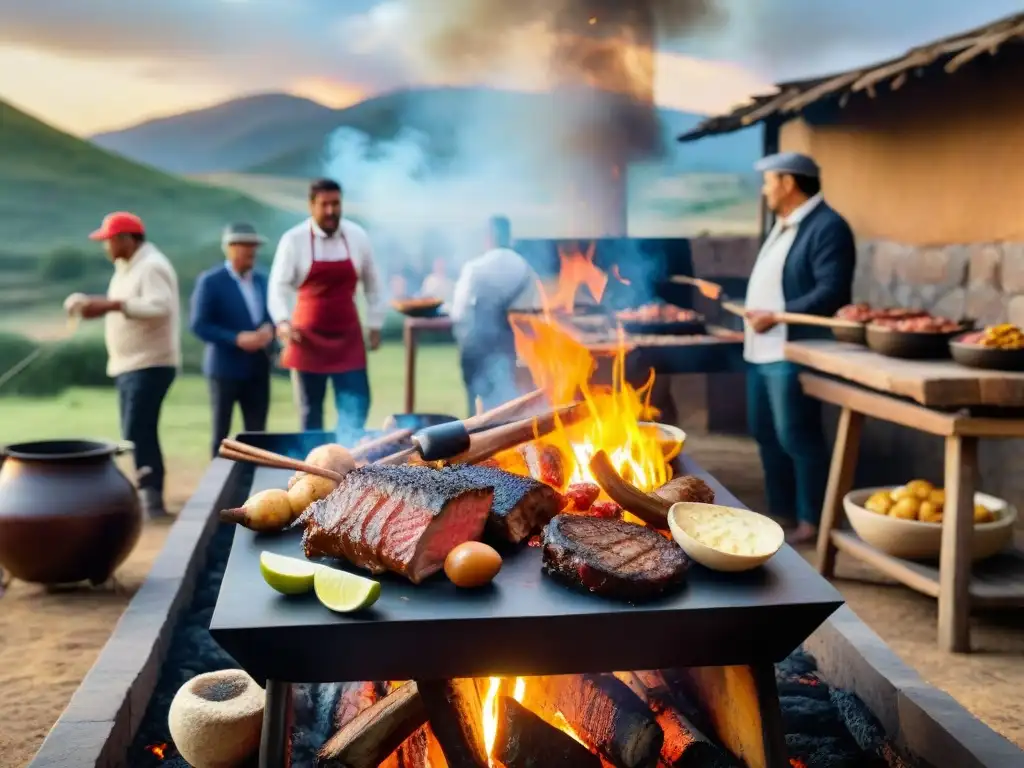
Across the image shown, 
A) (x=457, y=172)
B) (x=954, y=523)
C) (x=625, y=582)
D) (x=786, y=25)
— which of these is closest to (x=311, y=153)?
(x=457, y=172)

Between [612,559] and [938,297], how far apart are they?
543cm

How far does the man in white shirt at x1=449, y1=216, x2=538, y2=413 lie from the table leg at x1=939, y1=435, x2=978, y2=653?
4178mm

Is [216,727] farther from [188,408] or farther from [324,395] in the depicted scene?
[188,408]

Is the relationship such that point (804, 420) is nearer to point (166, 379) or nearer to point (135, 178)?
point (166, 379)

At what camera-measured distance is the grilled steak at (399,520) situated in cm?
239

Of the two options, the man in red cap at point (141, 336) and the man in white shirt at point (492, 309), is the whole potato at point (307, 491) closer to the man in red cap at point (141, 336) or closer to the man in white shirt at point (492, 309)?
the man in red cap at point (141, 336)

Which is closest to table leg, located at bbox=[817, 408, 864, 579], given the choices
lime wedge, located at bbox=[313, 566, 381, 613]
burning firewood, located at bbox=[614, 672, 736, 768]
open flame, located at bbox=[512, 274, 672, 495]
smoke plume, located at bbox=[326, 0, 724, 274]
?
open flame, located at bbox=[512, 274, 672, 495]

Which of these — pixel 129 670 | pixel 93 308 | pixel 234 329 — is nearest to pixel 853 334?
pixel 129 670

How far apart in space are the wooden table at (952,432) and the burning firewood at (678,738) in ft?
6.40

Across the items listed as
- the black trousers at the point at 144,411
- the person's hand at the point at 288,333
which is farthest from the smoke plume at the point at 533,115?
the black trousers at the point at 144,411

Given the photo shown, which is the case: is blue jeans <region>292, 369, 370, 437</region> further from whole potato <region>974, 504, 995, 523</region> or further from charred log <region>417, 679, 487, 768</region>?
charred log <region>417, 679, 487, 768</region>

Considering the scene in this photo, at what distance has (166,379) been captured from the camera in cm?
705

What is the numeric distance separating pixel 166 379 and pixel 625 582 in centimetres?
560

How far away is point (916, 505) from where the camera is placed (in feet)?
16.3
